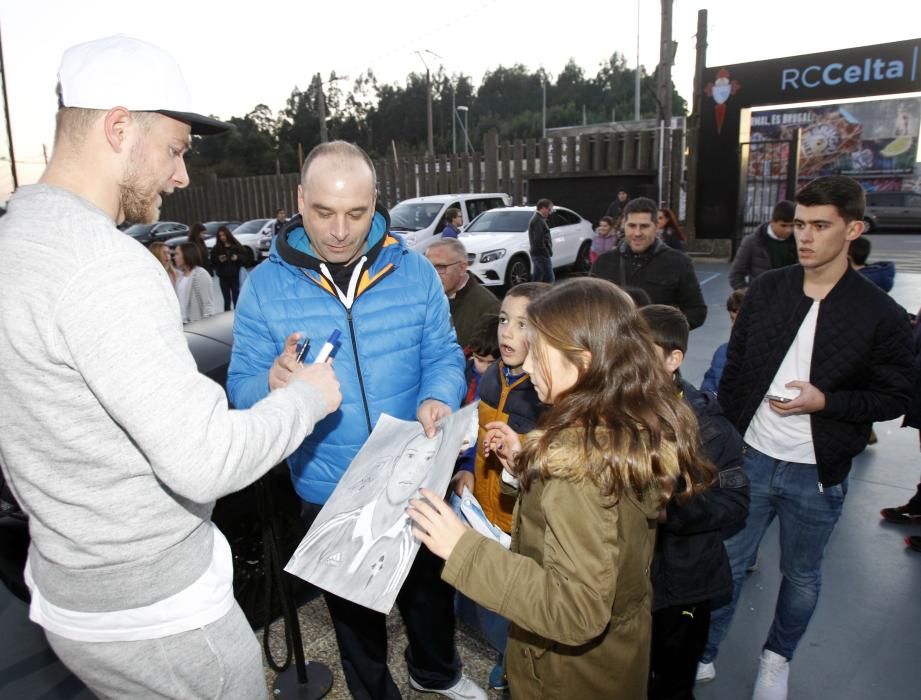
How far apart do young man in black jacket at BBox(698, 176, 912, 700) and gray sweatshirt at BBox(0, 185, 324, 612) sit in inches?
78.4

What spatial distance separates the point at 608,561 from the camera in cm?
138

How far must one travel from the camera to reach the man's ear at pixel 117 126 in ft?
3.99

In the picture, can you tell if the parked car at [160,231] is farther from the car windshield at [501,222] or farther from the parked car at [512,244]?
the parked car at [512,244]

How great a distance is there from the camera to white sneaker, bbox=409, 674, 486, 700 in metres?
2.61

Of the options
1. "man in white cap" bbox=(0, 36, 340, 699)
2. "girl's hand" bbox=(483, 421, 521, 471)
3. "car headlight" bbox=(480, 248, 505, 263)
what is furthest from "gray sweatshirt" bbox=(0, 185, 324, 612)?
"car headlight" bbox=(480, 248, 505, 263)

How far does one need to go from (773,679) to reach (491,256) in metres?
10.1

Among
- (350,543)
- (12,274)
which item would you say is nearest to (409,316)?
(350,543)

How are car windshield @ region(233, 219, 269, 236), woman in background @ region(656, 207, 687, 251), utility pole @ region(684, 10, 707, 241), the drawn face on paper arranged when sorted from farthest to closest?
car windshield @ region(233, 219, 269, 236) < utility pole @ region(684, 10, 707, 241) < woman in background @ region(656, 207, 687, 251) < the drawn face on paper

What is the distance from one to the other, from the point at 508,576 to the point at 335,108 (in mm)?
84239

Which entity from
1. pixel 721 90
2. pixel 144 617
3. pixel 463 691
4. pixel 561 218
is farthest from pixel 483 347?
pixel 721 90

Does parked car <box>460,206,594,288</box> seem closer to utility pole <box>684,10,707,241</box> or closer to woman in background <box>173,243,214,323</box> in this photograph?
utility pole <box>684,10,707,241</box>

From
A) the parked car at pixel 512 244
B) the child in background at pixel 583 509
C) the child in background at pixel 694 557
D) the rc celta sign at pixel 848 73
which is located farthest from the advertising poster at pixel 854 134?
the child in background at pixel 583 509

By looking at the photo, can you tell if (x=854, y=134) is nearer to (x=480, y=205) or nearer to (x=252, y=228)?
(x=480, y=205)

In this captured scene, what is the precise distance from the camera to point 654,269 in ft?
13.6
